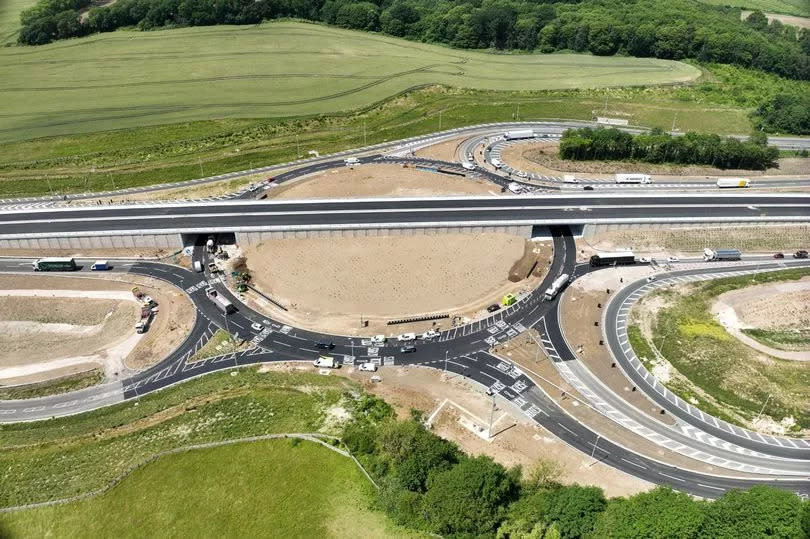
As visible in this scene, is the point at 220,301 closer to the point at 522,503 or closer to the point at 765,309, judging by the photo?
the point at 522,503

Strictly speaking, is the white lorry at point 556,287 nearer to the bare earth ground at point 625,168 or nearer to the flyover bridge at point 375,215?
the flyover bridge at point 375,215

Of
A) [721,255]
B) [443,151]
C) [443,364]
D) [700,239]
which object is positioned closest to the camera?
[443,364]

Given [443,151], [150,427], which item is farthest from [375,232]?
[150,427]

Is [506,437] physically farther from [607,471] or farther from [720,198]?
[720,198]

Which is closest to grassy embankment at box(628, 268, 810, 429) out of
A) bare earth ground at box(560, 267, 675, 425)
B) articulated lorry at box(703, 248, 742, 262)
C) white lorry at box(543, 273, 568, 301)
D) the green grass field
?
bare earth ground at box(560, 267, 675, 425)

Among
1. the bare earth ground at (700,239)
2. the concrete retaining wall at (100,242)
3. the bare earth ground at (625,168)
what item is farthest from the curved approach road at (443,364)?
the bare earth ground at (625,168)

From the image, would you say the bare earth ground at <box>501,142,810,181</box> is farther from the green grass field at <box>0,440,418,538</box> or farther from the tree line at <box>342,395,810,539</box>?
the green grass field at <box>0,440,418,538</box>
